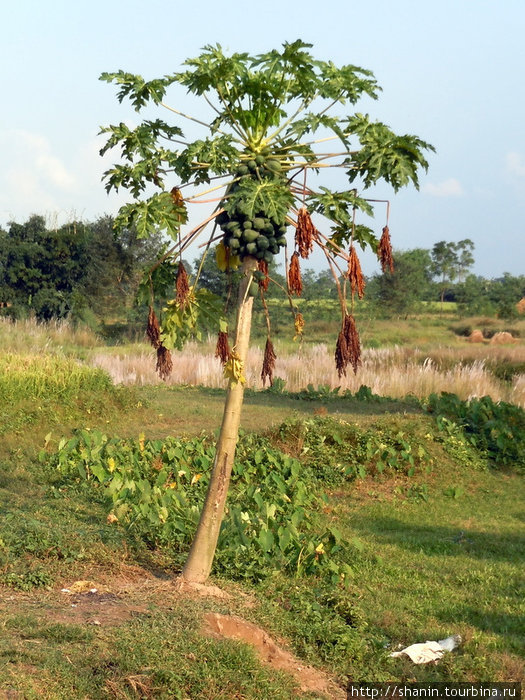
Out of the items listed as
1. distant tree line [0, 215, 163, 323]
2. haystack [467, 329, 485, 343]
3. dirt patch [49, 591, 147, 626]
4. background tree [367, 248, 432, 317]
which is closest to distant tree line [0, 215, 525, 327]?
distant tree line [0, 215, 163, 323]

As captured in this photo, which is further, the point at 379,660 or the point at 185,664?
the point at 379,660

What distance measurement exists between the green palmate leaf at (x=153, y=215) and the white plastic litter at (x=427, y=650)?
10.0ft

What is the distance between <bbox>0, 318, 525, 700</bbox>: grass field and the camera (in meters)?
4.59

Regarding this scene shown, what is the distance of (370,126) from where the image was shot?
4.83m

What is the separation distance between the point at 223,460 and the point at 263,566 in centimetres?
168

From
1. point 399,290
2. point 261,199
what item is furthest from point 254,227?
point 399,290

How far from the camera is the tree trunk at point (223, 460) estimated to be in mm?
4902

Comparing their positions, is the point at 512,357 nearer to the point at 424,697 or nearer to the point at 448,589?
the point at 448,589

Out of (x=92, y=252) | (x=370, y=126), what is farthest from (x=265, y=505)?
(x=92, y=252)

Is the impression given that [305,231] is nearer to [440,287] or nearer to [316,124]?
[316,124]

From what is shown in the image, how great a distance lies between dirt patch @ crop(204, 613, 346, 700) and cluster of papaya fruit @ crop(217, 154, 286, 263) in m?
2.15

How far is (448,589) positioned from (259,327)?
86.0 feet

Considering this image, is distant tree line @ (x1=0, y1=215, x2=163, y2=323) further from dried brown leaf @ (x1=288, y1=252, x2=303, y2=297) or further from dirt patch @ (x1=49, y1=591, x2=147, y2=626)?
dried brown leaf @ (x1=288, y1=252, x2=303, y2=297)

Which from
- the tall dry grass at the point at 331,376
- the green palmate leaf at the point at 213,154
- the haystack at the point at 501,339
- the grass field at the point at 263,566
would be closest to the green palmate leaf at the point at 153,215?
the green palmate leaf at the point at 213,154
